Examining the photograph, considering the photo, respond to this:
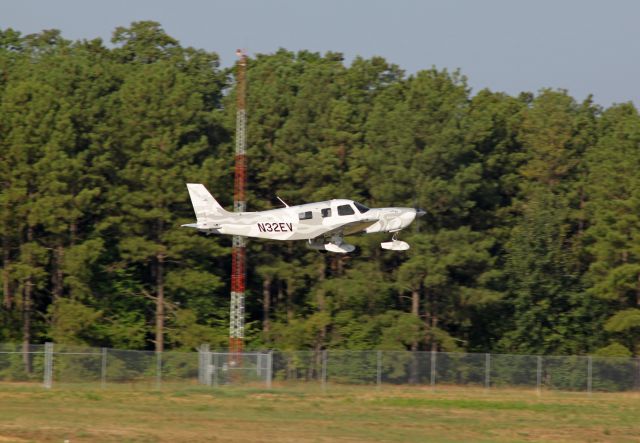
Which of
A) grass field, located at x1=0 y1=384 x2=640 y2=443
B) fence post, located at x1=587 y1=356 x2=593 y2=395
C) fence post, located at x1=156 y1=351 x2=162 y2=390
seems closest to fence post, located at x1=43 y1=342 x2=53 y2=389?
grass field, located at x1=0 y1=384 x2=640 y2=443

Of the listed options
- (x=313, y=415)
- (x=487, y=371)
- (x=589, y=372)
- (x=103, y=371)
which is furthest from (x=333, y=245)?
(x=589, y=372)

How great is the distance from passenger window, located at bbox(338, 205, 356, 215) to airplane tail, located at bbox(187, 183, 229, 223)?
18.0ft

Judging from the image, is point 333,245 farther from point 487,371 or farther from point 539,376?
point 539,376

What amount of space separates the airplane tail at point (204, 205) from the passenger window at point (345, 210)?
549cm

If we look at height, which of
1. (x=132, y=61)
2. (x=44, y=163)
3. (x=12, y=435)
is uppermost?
(x=132, y=61)

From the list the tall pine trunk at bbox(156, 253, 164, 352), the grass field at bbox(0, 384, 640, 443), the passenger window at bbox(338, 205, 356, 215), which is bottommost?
the grass field at bbox(0, 384, 640, 443)

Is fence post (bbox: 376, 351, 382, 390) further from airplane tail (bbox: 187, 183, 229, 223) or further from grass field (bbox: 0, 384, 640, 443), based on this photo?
airplane tail (bbox: 187, 183, 229, 223)

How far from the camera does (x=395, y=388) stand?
56188mm

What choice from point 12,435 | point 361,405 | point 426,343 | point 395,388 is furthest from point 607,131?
point 12,435

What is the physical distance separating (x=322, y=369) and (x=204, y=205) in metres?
9.21

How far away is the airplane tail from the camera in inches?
2211

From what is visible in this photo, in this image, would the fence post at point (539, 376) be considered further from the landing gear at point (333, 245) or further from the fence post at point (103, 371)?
the fence post at point (103, 371)

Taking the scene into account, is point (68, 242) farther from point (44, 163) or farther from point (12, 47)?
point (12, 47)

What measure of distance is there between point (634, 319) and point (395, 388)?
62.6ft
